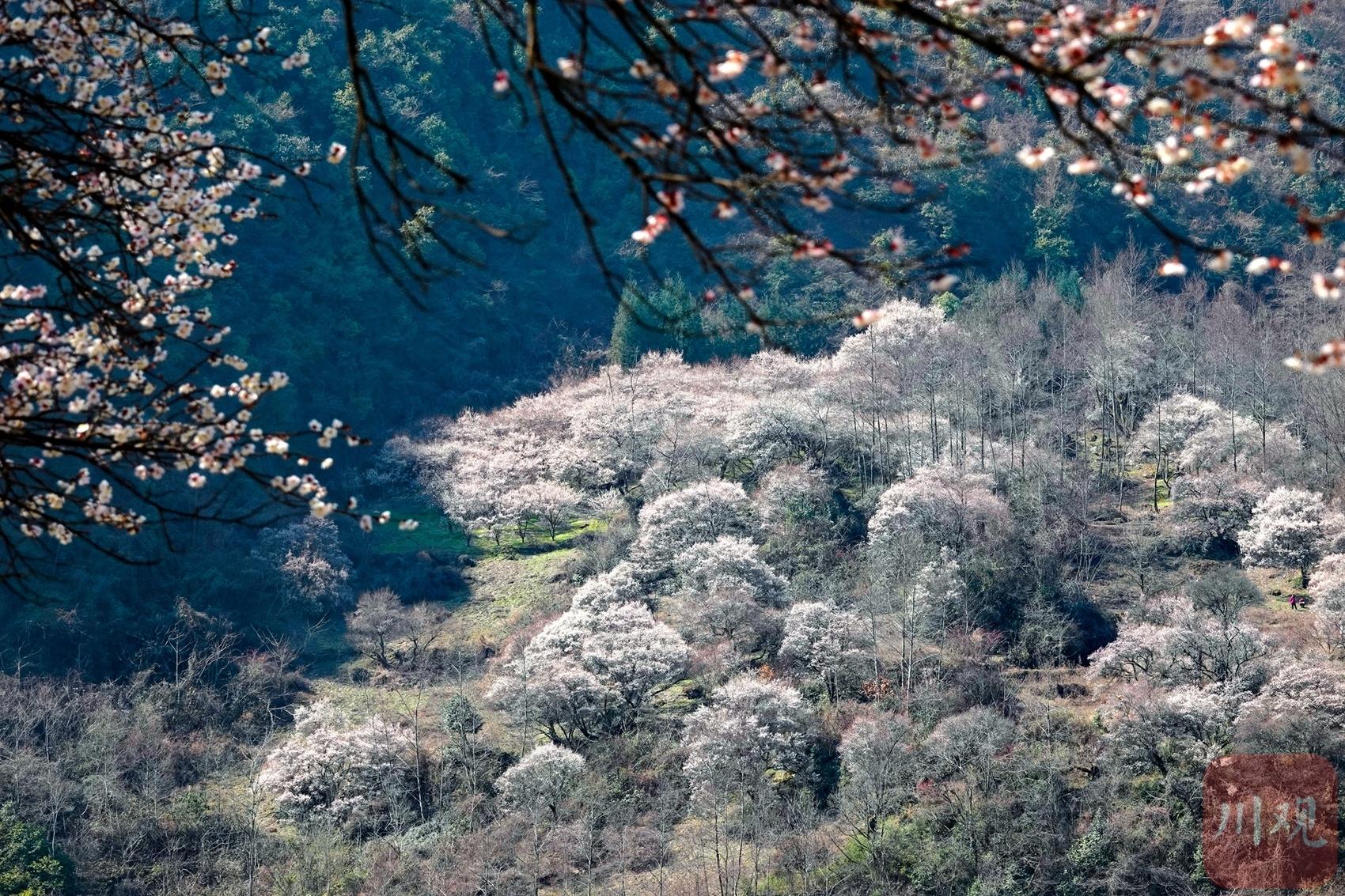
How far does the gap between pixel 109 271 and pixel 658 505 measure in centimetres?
2622

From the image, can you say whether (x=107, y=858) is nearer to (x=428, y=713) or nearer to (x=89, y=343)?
(x=428, y=713)

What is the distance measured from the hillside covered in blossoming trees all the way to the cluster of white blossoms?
3cm

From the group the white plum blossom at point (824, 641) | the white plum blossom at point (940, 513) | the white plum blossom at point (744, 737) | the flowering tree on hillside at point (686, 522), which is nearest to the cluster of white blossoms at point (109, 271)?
the white plum blossom at point (744, 737)

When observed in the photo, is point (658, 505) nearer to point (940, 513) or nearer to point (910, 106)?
point (940, 513)

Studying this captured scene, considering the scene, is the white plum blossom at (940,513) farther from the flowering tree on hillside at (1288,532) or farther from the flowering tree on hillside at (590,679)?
the flowering tree on hillside at (590,679)

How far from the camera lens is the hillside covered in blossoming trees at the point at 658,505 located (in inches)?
162

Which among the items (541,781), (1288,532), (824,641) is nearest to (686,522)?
(824,641)

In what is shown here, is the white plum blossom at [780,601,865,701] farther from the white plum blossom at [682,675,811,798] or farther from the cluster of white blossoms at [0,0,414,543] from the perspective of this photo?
the cluster of white blossoms at [0,0,414,543]

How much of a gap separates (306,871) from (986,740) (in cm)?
1087

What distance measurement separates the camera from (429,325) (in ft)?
145

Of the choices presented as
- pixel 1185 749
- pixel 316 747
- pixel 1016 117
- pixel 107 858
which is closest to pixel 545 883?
pixel 316 747

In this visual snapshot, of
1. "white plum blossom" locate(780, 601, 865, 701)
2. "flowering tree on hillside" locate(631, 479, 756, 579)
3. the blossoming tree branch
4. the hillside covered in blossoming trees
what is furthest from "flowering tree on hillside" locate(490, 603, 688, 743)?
the blossoming tree branch

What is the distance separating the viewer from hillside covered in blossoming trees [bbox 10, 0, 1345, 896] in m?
4.12

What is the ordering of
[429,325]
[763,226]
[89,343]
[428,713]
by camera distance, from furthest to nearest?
[429,325], [428,713], [89,343], [763,226]
